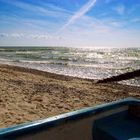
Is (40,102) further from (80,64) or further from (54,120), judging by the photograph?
(80,64)

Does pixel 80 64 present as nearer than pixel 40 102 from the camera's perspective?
No

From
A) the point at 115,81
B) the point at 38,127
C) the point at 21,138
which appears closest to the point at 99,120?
the point at 38,127

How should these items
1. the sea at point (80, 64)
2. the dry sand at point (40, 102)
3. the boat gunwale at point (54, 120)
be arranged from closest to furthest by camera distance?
the boat gunwale at point (54, 120) < the dry sand at point (40, 102) < the sea at point (80, 64)

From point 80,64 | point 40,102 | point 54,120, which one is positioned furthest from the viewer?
point 80,64

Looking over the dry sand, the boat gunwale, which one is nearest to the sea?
the dry sand

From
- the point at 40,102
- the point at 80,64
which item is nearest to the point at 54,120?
the point at 40,102

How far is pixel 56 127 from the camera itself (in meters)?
2.55

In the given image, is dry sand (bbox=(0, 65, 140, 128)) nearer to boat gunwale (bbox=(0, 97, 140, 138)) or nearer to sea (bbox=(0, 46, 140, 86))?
boat gunwale (bbox=(0, 97, 140, 138))

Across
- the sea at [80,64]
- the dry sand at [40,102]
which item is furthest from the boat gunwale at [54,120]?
the sea at [80,64]

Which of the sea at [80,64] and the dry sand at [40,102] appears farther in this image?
the sea at [80,64]

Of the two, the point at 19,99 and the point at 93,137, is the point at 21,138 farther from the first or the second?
the point at 19,99

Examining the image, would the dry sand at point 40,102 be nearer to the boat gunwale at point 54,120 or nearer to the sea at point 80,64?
the boat gunwale at point 54,120

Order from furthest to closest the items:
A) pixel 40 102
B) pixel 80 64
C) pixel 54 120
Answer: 1. pixel 80 64
2. pixel 40 102
3. pixel 54 120

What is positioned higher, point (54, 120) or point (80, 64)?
point (54, 120)
